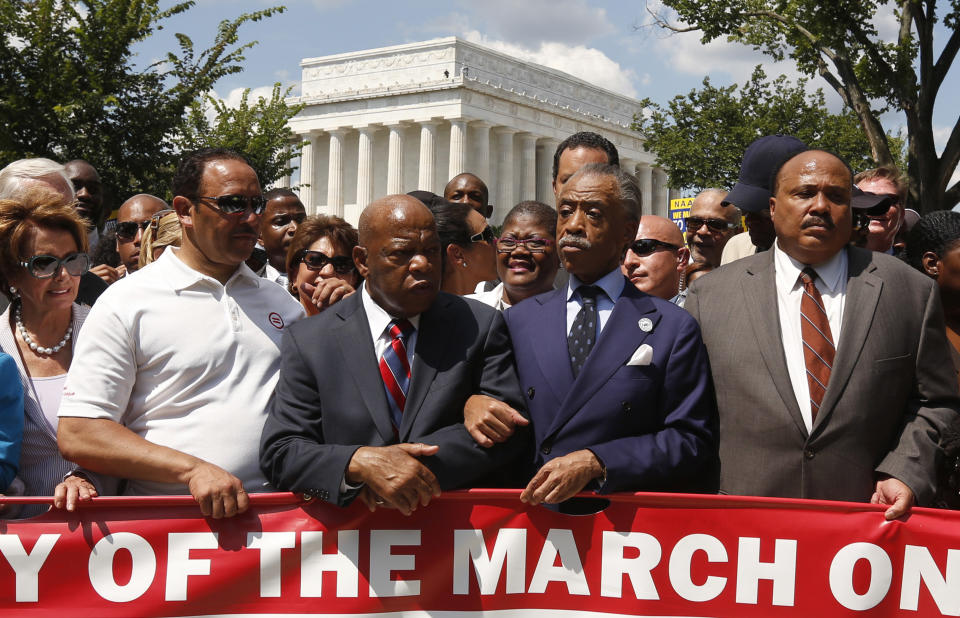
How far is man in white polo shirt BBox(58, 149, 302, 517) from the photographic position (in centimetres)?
402

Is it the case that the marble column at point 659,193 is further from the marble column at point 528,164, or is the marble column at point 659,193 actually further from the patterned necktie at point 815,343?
the patterned necktie at point 815,343

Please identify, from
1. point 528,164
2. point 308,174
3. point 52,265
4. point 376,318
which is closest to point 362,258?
point 376,318

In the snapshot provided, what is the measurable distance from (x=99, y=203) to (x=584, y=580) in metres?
6.74

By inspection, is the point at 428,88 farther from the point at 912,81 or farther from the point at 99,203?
the point at 99,203

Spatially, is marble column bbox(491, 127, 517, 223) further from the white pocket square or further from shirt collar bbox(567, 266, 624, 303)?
the white pocket square

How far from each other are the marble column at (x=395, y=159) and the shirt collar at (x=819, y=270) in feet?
246

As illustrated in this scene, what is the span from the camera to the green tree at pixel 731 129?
1796 inches

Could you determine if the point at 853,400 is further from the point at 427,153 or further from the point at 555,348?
the point at 427,153

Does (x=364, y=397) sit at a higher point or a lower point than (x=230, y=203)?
lower

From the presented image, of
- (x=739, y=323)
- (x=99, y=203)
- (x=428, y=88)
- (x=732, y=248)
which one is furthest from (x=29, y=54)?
(x=428, y=88)

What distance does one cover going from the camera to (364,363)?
408 cm

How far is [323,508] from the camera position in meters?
4.11

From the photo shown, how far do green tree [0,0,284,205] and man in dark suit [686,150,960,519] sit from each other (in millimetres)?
18067

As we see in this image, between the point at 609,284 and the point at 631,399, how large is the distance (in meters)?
0.61
